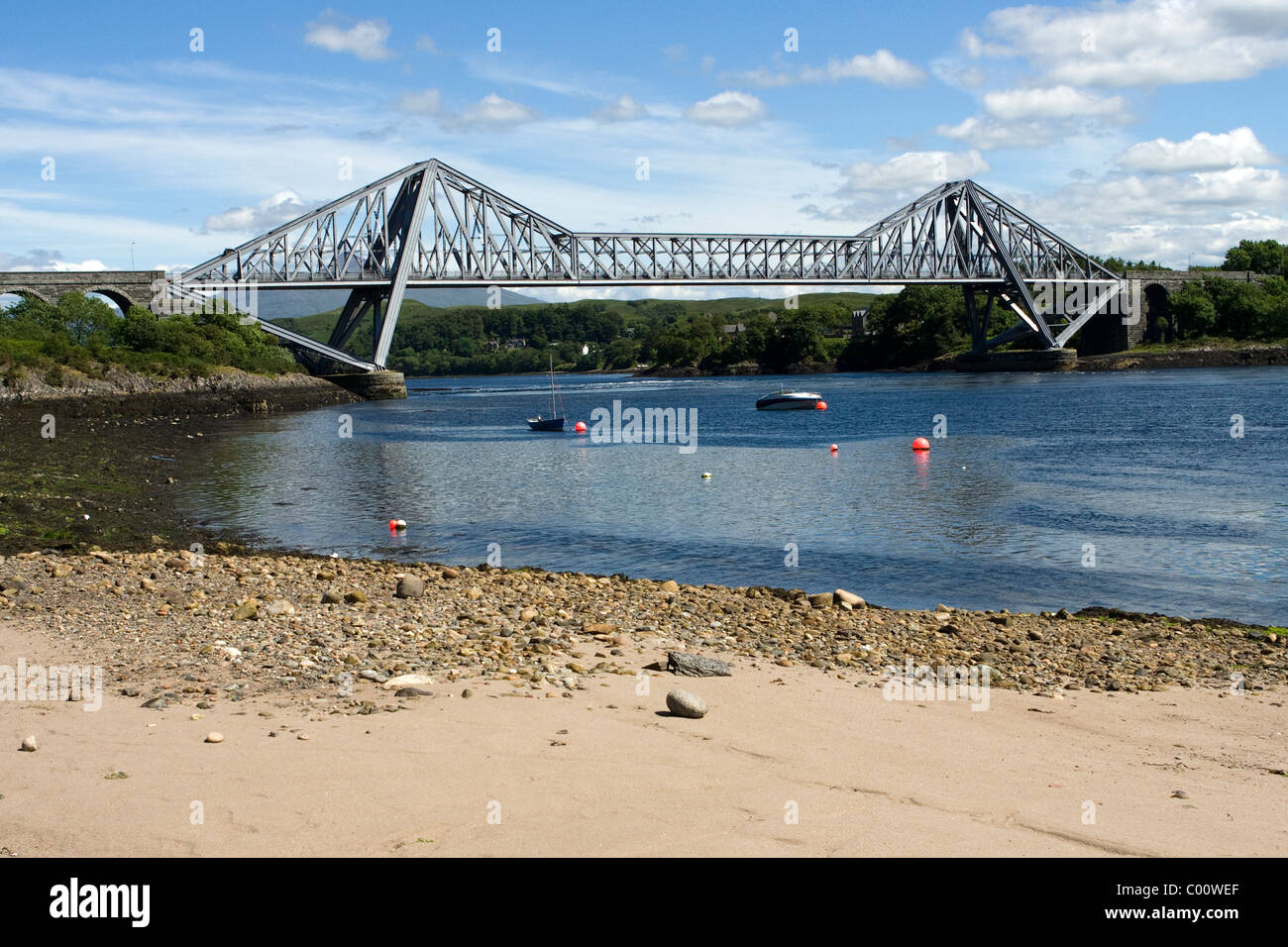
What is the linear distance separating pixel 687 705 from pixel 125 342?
9111 cm

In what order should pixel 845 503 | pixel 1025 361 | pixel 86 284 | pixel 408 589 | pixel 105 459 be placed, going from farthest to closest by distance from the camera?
pixel 1025 361 < pixel 86 284 < pixel 105 459 < pixel 845 503 < pixel 408 589

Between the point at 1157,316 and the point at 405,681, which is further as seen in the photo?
the point at 1157,316

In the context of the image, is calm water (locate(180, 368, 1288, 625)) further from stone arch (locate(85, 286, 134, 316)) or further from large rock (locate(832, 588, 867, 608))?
stone arch (locate(85, 286, 134, 316))

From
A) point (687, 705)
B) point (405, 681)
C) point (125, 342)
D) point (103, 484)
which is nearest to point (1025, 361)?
point (125, 342)

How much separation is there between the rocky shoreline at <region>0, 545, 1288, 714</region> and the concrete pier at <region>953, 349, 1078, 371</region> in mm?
133268

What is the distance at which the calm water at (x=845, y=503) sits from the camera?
19.1 meters

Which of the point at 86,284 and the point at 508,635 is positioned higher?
the point at 86,284

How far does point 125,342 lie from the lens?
291ft

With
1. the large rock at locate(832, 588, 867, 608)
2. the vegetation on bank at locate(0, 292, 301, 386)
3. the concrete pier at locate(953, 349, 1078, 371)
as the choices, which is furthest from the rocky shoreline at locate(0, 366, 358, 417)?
the concrete pier at locate(953, 349, 1078, 371)

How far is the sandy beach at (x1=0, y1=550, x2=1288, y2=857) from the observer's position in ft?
21.5

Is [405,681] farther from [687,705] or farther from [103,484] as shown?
[103,484]

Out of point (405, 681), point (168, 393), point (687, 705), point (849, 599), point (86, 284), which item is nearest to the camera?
point (687, 705)

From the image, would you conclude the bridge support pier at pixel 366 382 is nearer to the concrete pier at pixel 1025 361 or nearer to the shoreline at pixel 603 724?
the concrete pier at pixel 1025 361

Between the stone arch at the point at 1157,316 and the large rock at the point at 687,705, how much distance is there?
6253 inches
